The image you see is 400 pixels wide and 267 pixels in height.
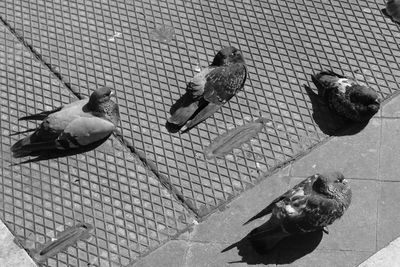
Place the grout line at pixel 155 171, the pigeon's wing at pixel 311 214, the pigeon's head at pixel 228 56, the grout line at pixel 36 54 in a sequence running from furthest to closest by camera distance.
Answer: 1. the grout line at pixel 36 54
2. the pigeon's head at pixel 228 56
3. the grout line at pixel 155 171
4. the pigeon's wing at pixel 311 214

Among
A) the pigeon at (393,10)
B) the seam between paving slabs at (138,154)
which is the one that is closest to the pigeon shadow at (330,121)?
the pigeon at (393,10)

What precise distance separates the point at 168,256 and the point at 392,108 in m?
2.63

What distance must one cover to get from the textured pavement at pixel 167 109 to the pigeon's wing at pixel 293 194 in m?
0.10

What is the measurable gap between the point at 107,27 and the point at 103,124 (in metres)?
1.54

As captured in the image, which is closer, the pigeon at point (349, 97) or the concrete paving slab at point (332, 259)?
the concrete paving slab at point (332, 259)

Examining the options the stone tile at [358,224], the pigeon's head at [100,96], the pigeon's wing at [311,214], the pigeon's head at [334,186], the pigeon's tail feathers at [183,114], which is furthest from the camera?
the pigeon's tail feathers at [183,114]

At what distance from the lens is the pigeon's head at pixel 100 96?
6.51m

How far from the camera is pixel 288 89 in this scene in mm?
7016

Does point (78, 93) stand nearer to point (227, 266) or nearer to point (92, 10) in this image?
point (92, 10)

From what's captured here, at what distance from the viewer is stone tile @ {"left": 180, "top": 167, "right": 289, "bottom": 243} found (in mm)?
5973

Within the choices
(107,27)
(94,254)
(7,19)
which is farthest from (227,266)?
(7,19)

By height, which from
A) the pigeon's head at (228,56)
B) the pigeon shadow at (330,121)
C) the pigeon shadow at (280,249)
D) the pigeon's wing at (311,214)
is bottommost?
the pigeon shadow at (280,249)

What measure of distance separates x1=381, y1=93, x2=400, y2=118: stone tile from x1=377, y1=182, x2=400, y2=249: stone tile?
2.73 feet

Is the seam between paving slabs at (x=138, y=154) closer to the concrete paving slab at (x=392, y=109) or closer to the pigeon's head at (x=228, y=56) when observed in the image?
the pigeon's head at (x=228, y=56)
